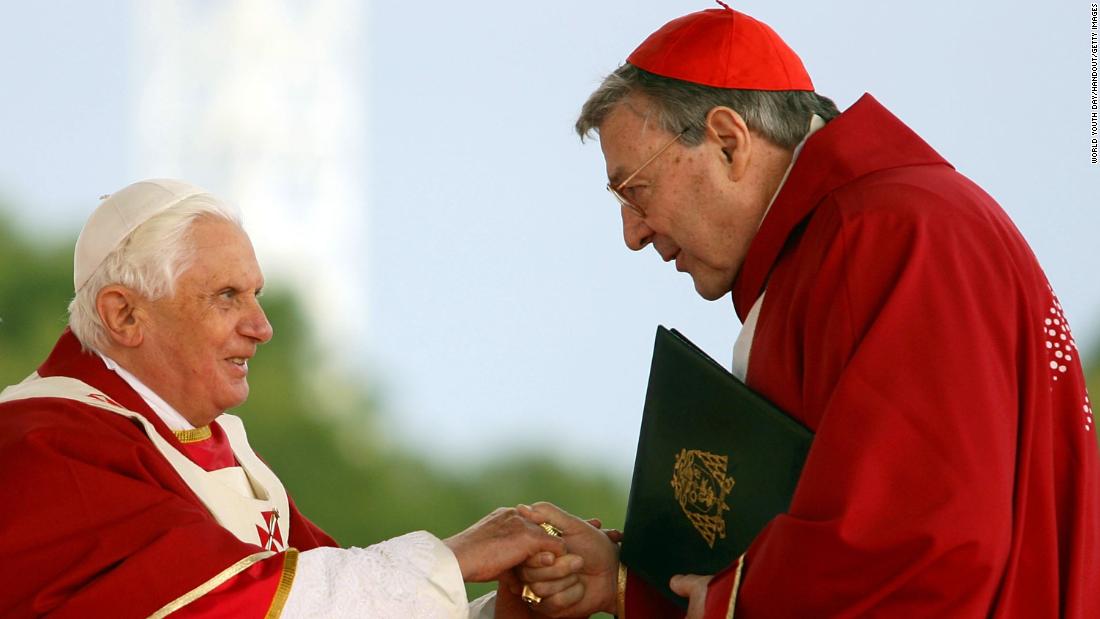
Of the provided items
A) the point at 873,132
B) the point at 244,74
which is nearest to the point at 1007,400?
the point at 873,132

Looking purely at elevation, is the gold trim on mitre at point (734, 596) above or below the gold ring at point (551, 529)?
above

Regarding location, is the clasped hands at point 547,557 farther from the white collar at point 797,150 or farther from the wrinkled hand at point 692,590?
the white collar at point 797,150

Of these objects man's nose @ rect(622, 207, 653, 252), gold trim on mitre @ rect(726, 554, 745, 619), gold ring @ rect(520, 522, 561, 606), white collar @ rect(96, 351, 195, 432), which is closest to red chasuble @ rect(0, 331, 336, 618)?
white collar @ rect(96, 351, 195, 432)

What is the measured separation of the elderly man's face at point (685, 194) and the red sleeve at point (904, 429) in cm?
42

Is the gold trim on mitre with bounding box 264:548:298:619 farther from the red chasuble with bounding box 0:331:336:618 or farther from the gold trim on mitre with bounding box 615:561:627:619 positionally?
the gold trim on mitre with bounding box 615:561:627:619

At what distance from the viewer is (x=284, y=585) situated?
311 centimetres

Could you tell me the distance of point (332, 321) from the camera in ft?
29.1

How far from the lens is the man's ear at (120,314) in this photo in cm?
340

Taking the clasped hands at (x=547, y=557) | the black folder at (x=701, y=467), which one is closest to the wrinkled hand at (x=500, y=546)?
the clasped hands at (x=547, y=557)

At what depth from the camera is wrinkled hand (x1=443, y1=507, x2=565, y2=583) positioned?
11.3ft

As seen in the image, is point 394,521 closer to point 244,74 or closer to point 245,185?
point 245,185

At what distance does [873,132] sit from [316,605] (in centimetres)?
162

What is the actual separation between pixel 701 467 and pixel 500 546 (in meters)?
0.65

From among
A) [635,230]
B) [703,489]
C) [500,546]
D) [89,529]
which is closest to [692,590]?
[703,489]
